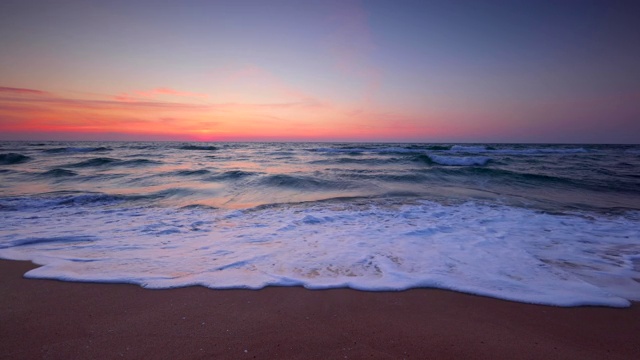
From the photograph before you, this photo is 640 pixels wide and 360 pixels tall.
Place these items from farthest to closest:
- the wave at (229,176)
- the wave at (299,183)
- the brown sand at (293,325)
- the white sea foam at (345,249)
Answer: the wave at (229,176) < the wave at (299,183) < the white sea foam at (345,249) < the brown sand at (293,325)

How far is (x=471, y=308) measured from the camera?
276cm

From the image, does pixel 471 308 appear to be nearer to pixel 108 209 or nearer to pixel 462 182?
pixel 108 209

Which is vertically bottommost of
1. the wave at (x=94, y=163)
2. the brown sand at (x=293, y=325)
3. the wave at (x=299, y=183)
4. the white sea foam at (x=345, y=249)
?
the brown sand at (x=293, y=325)

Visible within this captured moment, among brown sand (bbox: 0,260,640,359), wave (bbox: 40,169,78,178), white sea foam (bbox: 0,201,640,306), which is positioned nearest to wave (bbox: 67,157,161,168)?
wave (bbox: 40,169,78,178)

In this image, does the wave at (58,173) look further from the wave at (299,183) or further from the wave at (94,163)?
the wave at (299,183)

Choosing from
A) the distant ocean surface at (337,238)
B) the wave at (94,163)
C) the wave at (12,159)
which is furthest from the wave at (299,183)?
the wave at (12,159)

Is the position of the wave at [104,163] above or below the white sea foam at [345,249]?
above

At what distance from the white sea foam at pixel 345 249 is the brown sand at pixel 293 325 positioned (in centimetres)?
23

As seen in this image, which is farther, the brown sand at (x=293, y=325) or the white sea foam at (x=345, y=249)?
the white sea foam at (x=345, y=249)

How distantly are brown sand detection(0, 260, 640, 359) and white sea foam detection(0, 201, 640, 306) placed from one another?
0.23 meters

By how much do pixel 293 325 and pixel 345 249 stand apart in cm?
194

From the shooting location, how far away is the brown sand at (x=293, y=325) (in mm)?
2150

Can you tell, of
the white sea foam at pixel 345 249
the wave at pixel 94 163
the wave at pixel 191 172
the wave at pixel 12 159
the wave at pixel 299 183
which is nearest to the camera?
the white sea foam at pixel 345 249

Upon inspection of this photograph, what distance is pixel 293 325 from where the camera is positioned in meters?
2.47
